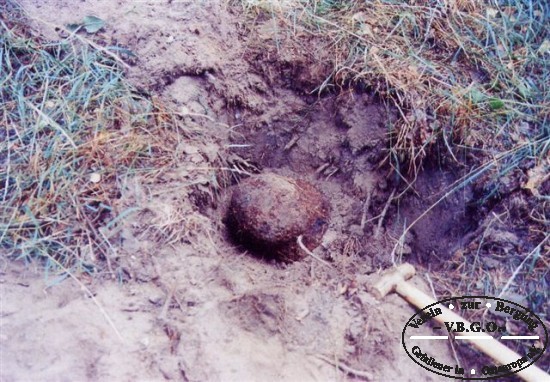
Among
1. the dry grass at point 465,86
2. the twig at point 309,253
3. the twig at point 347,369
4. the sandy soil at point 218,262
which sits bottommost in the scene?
the twig at point 309,253

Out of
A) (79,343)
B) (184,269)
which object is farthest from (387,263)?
(79,343)

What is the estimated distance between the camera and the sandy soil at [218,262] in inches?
72.3

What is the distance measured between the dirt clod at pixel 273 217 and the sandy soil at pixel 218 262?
72mm

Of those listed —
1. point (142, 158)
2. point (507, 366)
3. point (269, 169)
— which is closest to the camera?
point (507, 366)

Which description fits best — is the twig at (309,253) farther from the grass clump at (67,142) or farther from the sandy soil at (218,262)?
the grass clump at (67,142)

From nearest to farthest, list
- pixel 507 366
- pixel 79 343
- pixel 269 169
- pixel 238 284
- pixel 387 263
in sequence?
pixel 79 343
pixel 507 366
pixel 238 284
pixel 387 263
pixel 269 169

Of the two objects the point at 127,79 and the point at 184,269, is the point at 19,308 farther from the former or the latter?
the point at 127,79

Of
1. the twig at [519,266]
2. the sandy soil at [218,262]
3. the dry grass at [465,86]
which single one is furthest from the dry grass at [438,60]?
the twig at [519,266]

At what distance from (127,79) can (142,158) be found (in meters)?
0.45

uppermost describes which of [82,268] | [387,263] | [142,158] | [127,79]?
[127,79]

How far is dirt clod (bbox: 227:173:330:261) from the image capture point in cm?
243

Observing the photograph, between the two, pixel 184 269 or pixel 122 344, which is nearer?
pixel 122 344

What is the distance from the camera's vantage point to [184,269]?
206 cm

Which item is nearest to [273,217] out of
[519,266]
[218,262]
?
[218,262]
